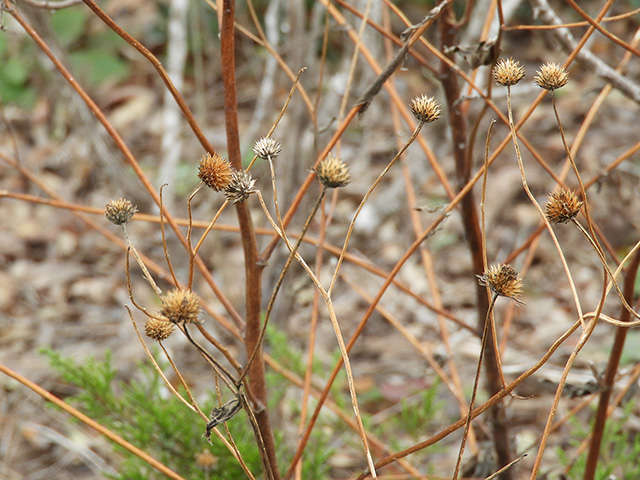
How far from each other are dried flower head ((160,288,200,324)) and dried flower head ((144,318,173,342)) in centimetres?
6

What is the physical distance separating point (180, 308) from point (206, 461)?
0.63m

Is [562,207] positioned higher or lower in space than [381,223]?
lower

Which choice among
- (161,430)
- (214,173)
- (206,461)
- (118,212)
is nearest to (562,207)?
(214,173)

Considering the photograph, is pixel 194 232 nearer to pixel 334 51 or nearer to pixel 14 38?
pixel 334 51

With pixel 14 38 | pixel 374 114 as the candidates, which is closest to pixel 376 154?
pixel 374 114

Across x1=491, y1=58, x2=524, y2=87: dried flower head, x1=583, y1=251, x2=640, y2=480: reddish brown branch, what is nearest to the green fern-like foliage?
x1=583, y1=251, x2=640, y2=480: reddish brown branch

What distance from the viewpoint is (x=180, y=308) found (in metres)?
0.51

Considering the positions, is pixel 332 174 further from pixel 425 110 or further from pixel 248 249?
pixel 248 249

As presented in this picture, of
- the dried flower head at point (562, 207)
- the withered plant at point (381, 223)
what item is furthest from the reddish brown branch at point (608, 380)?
the dried flower head at point (562, 207)

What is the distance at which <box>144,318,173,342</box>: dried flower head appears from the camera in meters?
0.57

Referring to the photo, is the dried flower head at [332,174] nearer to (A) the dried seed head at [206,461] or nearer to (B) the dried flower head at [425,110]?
(B) the dried flower head at [425,110]

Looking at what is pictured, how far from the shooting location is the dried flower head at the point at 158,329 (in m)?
0.57

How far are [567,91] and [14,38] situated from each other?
329cm

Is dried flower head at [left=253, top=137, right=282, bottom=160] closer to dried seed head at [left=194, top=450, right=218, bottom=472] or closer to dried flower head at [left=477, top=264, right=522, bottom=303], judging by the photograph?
dried flower head at [left=477, top=264, right=522, bottom=303]
